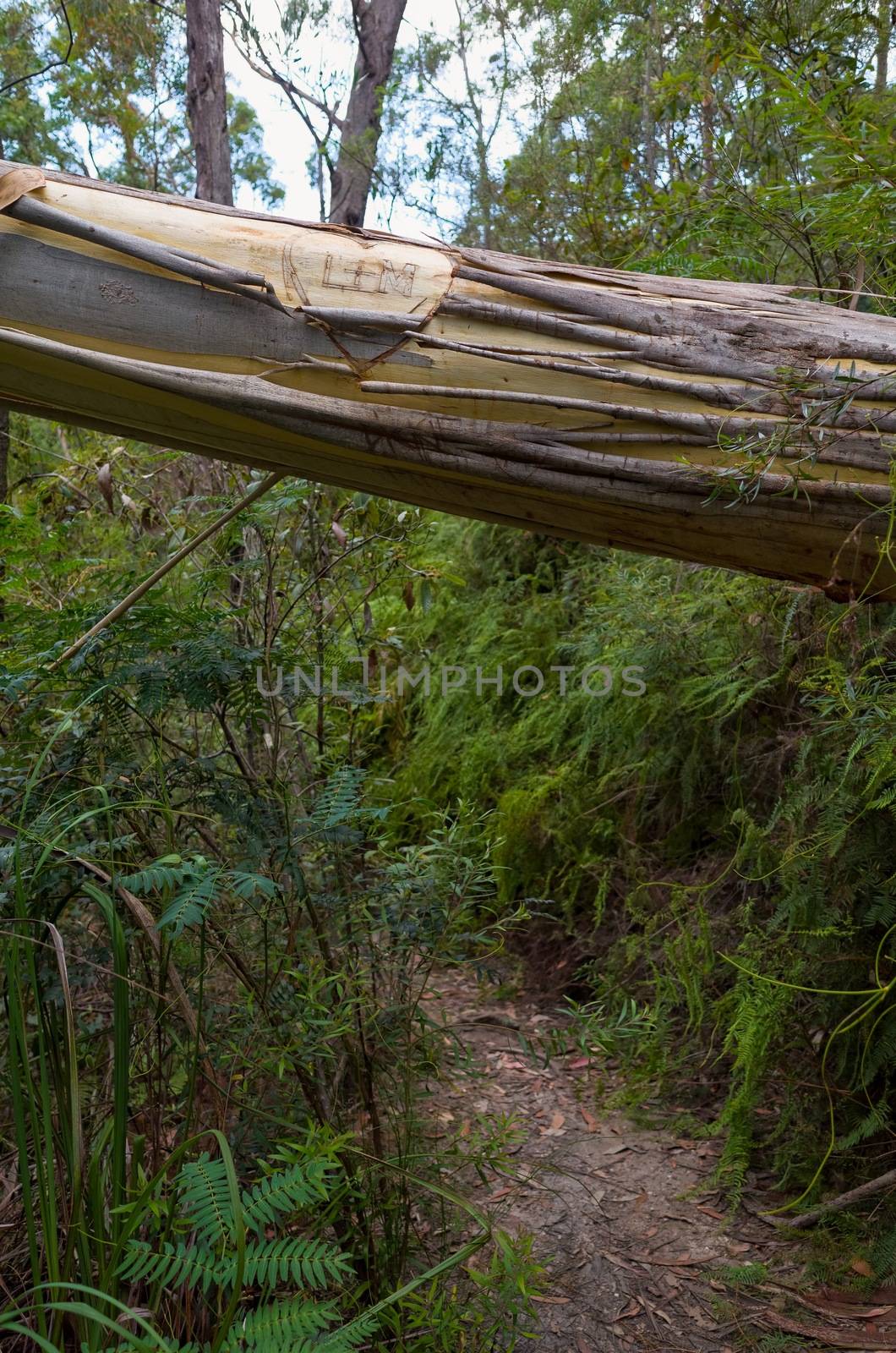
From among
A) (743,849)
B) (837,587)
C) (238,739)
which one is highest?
(837,587)

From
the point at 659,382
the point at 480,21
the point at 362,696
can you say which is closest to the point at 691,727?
the point at 362,696

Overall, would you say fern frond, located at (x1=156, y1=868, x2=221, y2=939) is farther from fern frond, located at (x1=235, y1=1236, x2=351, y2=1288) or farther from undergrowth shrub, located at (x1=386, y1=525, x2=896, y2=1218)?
undergrowth shrub, located at (x1=386, y1=525, x2=896, y2=1218)

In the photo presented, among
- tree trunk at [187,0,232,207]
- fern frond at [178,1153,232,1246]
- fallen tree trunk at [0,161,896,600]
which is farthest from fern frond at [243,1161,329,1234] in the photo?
tree trunk at [187,0,232,207]

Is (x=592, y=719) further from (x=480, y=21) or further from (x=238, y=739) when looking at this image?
(x=480, y=21)

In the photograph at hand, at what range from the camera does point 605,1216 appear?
3.02 metres

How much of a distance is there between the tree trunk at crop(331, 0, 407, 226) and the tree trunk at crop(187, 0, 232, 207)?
2.31 m

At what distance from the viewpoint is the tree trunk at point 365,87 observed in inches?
379

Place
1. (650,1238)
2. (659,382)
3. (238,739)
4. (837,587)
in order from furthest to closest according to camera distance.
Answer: (238,739) < (650,1238) < (837,587) < (659,382)

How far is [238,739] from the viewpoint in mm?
3254

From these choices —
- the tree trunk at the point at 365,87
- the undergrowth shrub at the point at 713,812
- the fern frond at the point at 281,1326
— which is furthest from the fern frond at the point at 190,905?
the tree trunk at the point at 365,87

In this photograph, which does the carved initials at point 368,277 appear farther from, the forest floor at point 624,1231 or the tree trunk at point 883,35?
the tree trunk at point 883,35

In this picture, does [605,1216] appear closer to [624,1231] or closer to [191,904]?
[624,1231]

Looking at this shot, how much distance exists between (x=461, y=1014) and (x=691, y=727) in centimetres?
159

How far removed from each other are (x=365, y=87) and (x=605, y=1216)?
1060cm
